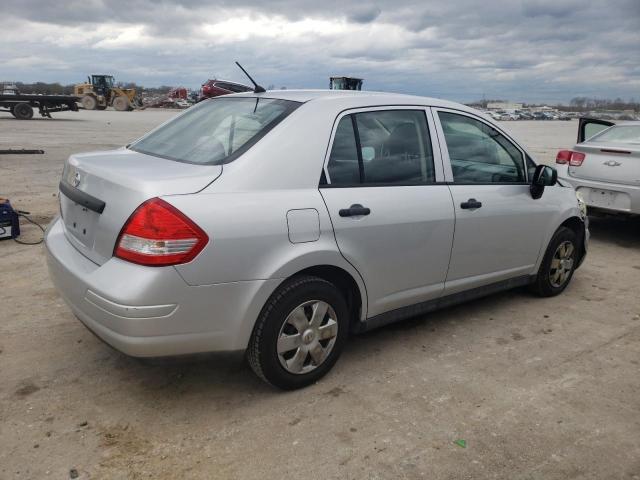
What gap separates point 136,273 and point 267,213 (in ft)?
2.29

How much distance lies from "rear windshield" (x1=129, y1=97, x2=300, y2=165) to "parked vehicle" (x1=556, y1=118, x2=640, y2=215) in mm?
4998

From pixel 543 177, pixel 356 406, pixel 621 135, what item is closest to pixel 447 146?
pixel 543 177

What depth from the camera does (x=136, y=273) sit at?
2.64 m

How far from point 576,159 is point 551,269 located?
10.0ft

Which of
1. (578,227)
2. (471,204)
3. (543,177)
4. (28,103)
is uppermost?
(28,103)

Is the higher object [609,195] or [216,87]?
[216,87]

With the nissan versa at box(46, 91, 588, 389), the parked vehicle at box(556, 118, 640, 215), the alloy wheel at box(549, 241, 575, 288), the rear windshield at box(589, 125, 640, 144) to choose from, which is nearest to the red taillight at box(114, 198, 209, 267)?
the nissan versa at box(46, 91, 588, 389)

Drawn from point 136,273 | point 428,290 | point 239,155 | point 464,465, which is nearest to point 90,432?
point 136,273

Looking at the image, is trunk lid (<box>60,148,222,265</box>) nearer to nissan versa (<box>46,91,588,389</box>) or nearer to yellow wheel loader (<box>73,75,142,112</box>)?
nissan versa (<box>46,91,588,389</box>)

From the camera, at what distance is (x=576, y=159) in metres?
7.29

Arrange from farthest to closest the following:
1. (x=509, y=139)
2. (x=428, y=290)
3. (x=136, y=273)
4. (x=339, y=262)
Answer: (x=509, y=139) → (x=428, y=290) → (x=339, y=262) → (x=136, y=273)

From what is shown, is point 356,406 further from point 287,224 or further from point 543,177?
point 543,177

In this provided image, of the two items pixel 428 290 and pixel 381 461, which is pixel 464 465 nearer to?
pixel 381 461

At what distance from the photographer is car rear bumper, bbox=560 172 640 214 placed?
6.58m
